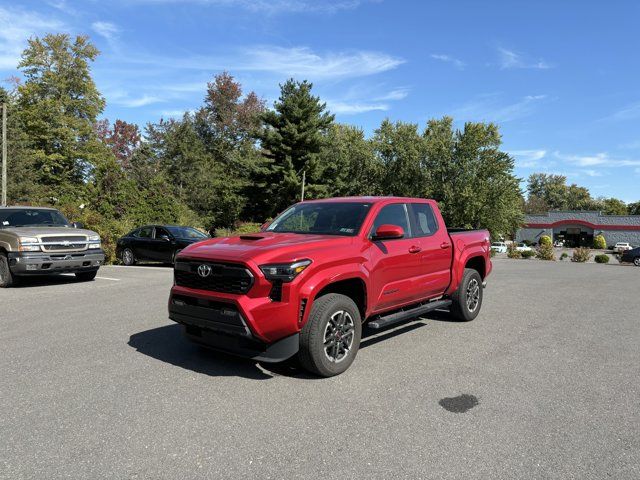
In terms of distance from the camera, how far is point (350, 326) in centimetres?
498

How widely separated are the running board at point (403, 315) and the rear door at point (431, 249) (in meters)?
0.15

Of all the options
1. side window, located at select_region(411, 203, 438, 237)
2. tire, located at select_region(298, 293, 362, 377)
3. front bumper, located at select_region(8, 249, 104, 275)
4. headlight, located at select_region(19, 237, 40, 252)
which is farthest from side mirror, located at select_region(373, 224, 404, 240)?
headlight, located at select_region(19, 237, 40, 252)

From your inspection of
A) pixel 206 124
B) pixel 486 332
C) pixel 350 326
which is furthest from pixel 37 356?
pixel 206 124

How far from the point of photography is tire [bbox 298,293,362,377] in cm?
455

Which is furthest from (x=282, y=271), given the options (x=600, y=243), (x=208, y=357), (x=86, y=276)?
(x=600, y=243)

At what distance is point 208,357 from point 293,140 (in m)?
37.7

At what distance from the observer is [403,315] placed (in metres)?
5.74

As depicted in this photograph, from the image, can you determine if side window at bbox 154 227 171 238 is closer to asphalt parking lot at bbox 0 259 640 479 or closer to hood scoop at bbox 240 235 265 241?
asphalt parking lot at bbox 0 259 640 479

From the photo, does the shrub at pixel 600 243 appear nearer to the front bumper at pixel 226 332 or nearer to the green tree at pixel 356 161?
the green tree at pixel 356 161

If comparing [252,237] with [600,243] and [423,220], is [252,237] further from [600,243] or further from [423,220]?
[600,243]

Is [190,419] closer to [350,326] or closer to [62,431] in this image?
[62,431]

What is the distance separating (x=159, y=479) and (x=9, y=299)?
8.04 meters

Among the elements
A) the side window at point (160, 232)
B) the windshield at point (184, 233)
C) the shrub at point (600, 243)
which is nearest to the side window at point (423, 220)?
the windshield at point (184, 233)

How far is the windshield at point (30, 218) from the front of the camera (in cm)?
1108
